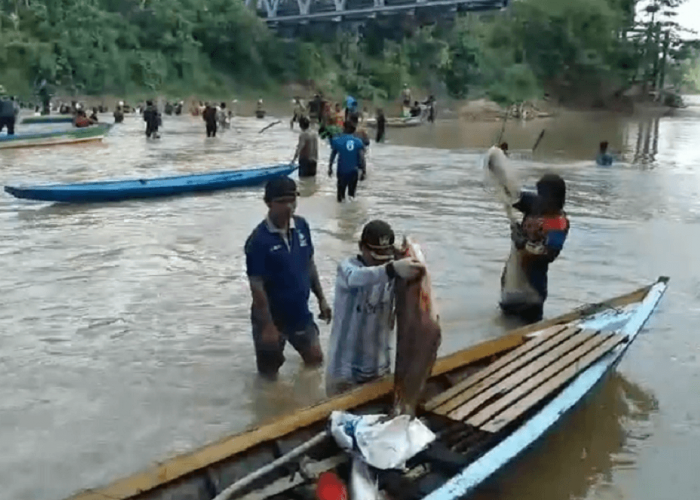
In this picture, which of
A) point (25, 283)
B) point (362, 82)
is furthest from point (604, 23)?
point (25, 283)

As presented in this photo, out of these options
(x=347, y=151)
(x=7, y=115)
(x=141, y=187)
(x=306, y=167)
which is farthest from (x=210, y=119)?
(x=347, y=151)

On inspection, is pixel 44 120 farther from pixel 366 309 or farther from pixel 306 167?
pixel 366 309

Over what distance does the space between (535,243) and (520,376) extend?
2047 millimetres

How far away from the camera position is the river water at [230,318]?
20.5ft

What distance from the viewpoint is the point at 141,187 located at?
56.1 feet

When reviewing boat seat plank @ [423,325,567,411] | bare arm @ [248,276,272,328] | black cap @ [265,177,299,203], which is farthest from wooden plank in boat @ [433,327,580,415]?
black cap @ [265,177,299,203]

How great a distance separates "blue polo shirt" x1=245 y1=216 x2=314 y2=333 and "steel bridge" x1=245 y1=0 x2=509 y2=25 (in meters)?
66.5

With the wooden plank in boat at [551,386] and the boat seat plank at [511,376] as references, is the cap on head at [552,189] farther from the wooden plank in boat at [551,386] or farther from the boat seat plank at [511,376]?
the wooden plank in boat at [551,386]

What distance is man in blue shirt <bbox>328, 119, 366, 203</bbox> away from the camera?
15516 millimetres

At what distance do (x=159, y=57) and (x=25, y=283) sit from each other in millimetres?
55860

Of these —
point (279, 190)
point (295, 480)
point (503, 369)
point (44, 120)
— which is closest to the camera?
point (295, 480)

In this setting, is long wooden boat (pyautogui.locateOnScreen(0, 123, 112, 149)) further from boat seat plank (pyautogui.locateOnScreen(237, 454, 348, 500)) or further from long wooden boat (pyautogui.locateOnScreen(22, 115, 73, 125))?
boat seat plank (pyautogui.locateOnScreen(237, 454, 348, 500))

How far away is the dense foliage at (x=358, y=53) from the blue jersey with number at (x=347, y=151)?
132 feet

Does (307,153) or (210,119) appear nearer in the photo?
(307,153)
